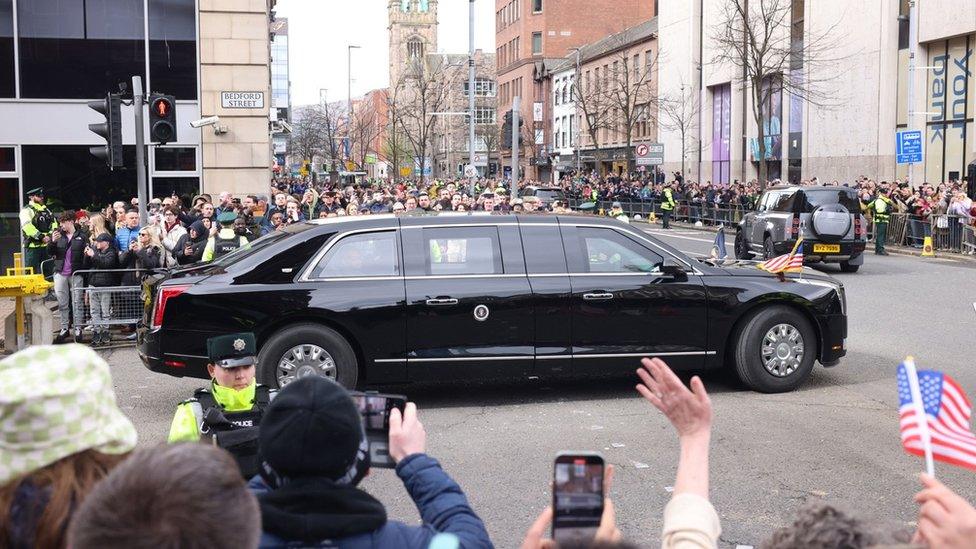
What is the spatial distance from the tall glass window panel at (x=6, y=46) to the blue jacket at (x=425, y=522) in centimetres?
2104

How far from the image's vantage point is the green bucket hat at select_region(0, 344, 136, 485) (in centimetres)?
235

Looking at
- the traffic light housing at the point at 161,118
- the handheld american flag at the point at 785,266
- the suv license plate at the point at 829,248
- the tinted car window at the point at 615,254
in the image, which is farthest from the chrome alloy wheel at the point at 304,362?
the suv license plate at the point at 829,248

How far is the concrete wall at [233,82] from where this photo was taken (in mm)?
21750

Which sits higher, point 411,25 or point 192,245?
point 411,25

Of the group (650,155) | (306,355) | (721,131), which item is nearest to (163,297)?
(306,355)

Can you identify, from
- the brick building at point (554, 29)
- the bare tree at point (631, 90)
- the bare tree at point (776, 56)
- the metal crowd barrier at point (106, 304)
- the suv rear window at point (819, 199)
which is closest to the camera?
the metal crowd barrier at point (106, 304)

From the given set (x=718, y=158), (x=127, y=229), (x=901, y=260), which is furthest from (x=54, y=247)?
(x=718, y=158)

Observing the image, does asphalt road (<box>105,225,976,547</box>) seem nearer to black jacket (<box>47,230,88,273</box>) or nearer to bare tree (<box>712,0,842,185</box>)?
black jacket (<box>47,230,88,273</box>)

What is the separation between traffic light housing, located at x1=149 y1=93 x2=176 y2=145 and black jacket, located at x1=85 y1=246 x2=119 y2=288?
2.10 metres

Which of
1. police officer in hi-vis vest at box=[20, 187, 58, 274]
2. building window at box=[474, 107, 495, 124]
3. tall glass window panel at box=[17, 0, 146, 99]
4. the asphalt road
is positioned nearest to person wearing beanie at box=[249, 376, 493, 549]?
the asphalt road

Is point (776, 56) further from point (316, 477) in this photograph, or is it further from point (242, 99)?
point (316, 477)

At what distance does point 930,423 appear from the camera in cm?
275

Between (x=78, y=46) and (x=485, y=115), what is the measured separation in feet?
338

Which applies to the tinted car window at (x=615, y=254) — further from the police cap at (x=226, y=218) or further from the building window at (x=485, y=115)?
the building window at (x=485, y=115)
